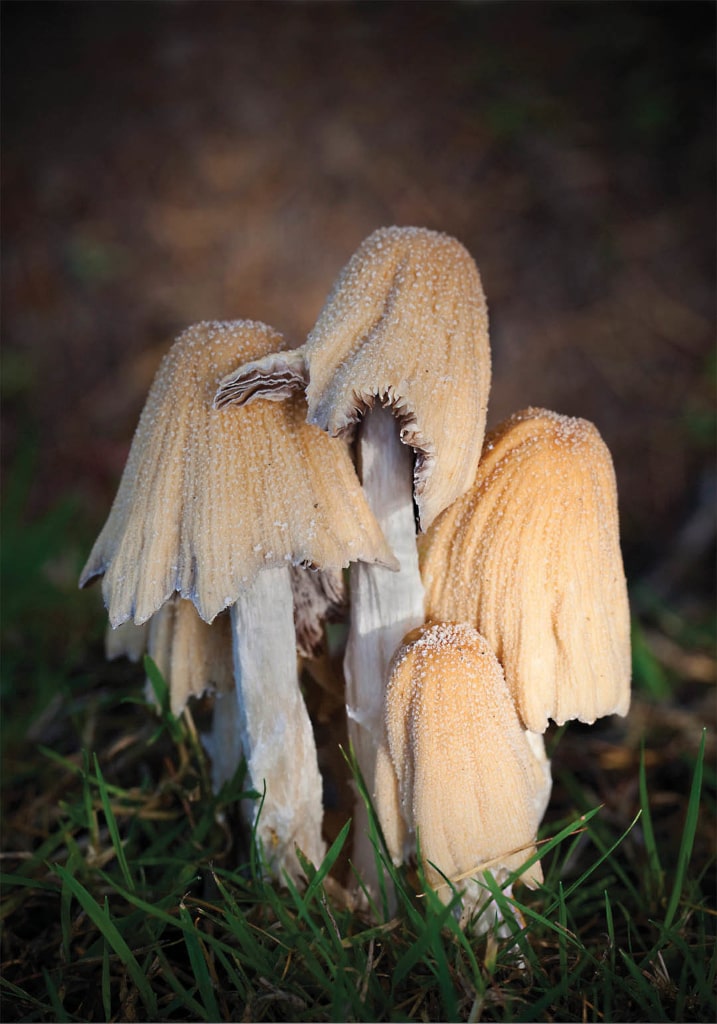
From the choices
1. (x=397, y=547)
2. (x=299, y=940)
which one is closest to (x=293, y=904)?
(x=299, y=940)

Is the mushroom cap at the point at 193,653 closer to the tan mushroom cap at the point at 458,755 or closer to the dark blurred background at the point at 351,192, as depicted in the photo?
the tan mushroom cap at the point at 458,755

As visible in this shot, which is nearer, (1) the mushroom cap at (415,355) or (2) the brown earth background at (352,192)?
A: (1) the mushroom cap at (415,355)

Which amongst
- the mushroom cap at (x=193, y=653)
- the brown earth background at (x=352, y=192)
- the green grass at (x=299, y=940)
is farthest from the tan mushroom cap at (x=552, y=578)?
the brown earth background at (x=352, y=192)

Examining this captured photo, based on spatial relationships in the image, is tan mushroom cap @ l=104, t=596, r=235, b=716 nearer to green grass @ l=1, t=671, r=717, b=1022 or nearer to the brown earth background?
green grass @ l=1, t=671, r=717, b=1022

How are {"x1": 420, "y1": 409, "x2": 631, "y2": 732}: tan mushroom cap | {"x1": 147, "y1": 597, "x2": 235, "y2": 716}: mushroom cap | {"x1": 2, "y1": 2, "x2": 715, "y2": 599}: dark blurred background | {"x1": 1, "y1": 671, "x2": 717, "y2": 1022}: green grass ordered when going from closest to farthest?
{"x1": 1, "y1": 671, "x2": 717, "y2": 1022}: green grass → {"x1": 420, "y1": 409, "x2": 631, "y2": 732}: tan mushroom cap → {"x1": 147, "y1": 597, "x2": 235, "y2": 716}: mushroom cap → {"x1": 2, "y1": 2, "x2": 715, "y2": 599}: dark blurred background

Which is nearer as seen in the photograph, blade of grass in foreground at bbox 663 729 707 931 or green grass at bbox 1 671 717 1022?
green grass at bbox 1 671 717 1022

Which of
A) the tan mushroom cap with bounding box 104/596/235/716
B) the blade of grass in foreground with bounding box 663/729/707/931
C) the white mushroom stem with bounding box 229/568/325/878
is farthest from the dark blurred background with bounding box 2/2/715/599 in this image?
the white mushroom stem with bounding box 229/568/325/878

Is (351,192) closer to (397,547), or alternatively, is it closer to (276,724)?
(397,547)
